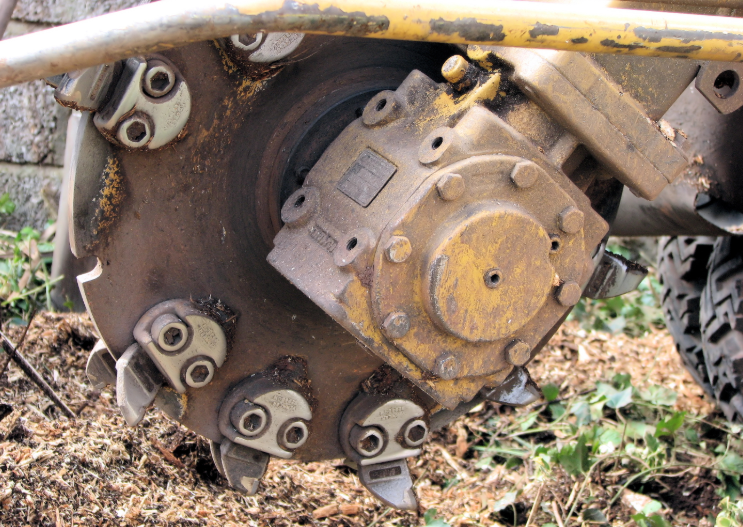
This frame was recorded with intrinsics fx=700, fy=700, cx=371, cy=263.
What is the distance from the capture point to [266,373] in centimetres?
152

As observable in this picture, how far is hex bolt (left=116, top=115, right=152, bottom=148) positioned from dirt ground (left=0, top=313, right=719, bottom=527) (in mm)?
806

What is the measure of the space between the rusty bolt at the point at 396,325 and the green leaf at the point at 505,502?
0.83m

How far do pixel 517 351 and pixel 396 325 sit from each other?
29 centimetres

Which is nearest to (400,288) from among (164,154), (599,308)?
(164,154)

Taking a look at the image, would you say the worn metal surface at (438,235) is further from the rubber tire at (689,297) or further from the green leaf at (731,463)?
the rubber tire at (689,297)

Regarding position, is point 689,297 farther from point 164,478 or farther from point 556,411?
point 164,478

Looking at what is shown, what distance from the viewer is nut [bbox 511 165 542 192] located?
4.10ft

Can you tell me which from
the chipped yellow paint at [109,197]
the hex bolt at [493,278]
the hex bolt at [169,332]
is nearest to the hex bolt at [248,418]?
the hex bolt at [169,332]

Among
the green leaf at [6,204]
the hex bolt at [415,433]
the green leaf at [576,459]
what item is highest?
the green leaf at [576,459]

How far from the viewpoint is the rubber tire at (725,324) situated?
204cm

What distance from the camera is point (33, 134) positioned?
269 cm

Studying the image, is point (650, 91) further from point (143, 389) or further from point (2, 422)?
point (2, 422)

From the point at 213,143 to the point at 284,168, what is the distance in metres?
0.16

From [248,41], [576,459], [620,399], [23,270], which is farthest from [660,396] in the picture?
[23,270]
